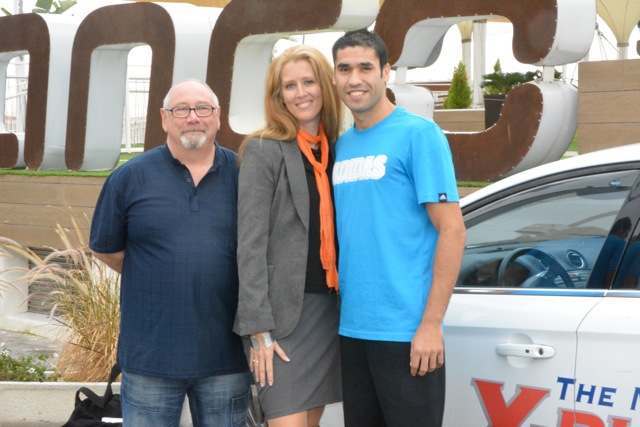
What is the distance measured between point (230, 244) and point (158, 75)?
727 centimetres

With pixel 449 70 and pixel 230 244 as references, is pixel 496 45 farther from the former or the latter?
pixel 230 244

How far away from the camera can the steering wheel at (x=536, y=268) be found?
3.42m

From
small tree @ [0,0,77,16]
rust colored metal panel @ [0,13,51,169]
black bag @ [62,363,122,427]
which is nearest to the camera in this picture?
black bag @ [62,363,122,427]

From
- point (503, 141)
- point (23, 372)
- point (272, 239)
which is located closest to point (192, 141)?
point (272, 239)

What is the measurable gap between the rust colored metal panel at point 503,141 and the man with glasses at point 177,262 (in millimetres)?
4538

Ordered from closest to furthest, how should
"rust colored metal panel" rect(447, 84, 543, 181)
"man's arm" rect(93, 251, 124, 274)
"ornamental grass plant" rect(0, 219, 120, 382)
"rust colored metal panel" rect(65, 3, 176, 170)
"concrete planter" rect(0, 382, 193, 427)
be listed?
"man's arm" rect(93, 251, 124, 274) < "concrete planter" rect(0, 382, 193, 427) < "ornamental grass plant" rect(0, 219, 120, 382) < "rust colored metal panel" rect(447, 84, 543, 181) < "rust colored metal panel" rect(65, 3, 176, 170)

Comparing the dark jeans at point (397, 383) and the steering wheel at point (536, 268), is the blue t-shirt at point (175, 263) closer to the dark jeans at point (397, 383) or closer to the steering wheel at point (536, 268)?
the dark jeans at point (397, 383)

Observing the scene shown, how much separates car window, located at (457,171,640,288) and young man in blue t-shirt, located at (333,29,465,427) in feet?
1.88

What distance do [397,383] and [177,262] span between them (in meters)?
0.88

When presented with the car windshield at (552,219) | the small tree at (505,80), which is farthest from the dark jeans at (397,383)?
the small tree at (505,80)

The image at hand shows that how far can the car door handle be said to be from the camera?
318 cm

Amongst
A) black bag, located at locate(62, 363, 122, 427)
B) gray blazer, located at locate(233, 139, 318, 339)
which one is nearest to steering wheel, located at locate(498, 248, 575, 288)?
gray blazer, located at locate(233, 139, 318, 339)

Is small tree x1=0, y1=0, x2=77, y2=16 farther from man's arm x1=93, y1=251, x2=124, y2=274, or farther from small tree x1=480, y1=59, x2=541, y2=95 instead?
man's arm x1=93, y1=251, x2=124, y2=274

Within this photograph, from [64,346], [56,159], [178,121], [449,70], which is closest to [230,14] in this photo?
[56,159]
